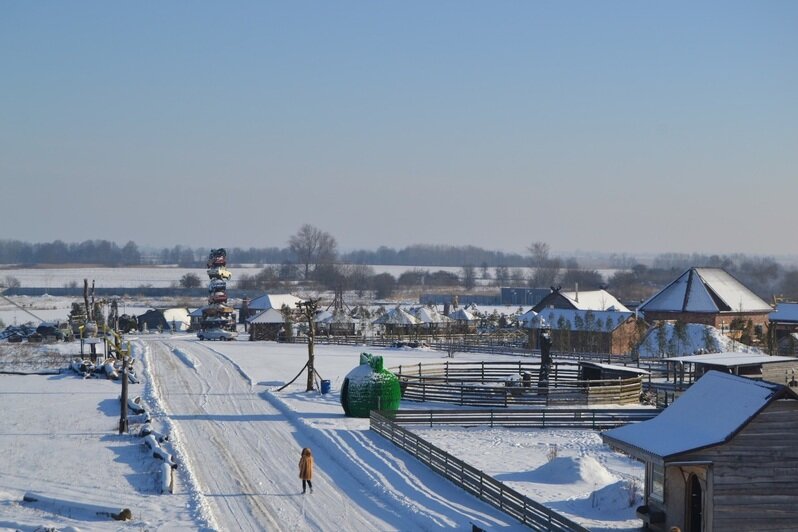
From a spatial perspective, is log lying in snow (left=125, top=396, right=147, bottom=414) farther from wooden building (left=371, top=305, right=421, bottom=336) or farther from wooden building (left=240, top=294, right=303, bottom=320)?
wooden building (left=240, top=294, right=303, bottom=320)

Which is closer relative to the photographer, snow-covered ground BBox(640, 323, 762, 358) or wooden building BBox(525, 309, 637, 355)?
snow-covered ground BBox(640, 323, 762, 358)

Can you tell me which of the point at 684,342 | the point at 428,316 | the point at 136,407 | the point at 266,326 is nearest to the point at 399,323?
the point at 428,316

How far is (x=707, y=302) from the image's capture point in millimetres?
73000

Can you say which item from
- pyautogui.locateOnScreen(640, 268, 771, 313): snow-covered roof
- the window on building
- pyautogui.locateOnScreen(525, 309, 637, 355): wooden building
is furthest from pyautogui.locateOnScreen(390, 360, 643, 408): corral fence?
pyautogui.locateOnScreen(640, 268, 771, 313): snow-covered roof

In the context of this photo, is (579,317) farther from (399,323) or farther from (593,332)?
(399,323)

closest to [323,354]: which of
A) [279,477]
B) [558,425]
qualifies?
[558,425]

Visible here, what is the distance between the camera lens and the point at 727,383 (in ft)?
69.9

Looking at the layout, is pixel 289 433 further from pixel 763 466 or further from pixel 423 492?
pixel 763 466

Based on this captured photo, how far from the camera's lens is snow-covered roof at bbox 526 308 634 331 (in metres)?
71.1

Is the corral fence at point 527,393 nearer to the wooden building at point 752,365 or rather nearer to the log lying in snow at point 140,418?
the wooden building at point 752,365

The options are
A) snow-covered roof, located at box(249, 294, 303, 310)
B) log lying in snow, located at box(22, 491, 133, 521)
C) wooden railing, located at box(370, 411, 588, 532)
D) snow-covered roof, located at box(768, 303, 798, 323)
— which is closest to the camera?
wooden railing, located at box(370, 411, 588, 532)

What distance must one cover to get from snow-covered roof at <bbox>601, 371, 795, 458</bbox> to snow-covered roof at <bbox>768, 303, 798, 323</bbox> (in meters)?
57.3

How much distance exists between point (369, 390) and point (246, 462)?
28.2 ft

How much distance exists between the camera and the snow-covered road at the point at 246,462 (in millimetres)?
21281
